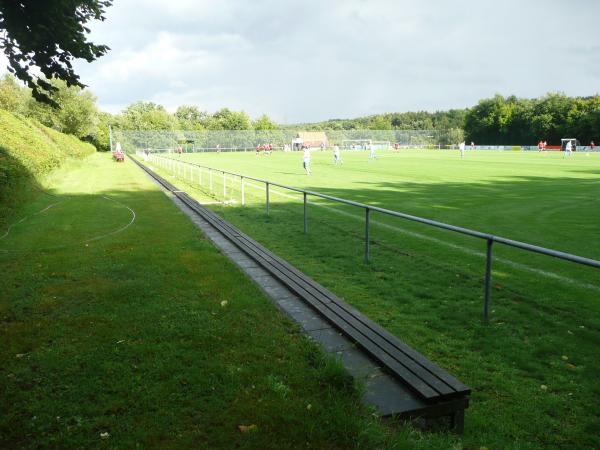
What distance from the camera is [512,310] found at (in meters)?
5.82

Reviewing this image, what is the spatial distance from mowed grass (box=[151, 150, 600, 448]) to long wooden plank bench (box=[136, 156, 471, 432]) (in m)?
0.26

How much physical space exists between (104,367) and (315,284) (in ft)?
10.1

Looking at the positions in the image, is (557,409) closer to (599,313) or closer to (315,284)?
(599,313)

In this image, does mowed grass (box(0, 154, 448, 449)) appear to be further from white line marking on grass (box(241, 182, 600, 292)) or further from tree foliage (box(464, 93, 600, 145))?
tree foliage (box(464, 93, 600, 145))

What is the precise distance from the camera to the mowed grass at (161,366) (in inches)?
124

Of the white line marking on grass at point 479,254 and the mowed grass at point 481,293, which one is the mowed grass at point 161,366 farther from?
the white line marking on grass at point 479,254

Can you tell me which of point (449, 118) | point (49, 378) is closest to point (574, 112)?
point (449, 118)

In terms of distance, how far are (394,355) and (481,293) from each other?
283cm

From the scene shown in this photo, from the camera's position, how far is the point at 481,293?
6.46 meters

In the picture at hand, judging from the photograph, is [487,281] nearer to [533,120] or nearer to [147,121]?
[533,120]

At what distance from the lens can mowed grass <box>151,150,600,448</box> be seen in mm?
3693

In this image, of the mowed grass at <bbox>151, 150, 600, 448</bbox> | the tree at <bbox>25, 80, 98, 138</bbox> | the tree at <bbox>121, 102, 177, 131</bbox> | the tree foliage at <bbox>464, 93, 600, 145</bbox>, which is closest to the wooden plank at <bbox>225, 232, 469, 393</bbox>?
the mowed grass at <bbox>151, 150, 600, 448</bbox>

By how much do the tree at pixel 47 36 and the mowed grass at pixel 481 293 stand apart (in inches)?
169

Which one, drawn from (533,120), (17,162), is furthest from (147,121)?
(17,162)
